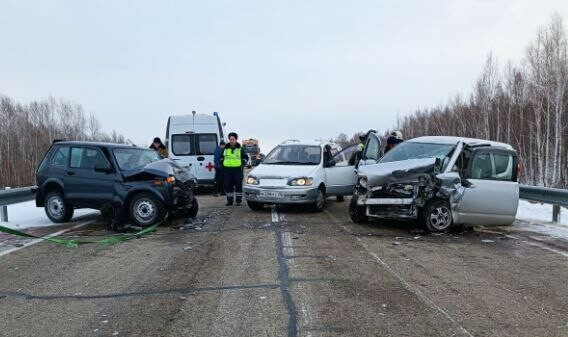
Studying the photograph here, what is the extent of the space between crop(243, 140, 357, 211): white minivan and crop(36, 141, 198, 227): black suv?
67.7 inches

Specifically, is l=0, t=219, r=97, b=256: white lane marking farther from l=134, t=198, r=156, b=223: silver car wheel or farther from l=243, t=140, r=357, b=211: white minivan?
l=243, t=140, r=357, b=211: white minivan

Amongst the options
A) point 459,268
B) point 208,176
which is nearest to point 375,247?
point 459,268

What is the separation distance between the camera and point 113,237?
8227mm

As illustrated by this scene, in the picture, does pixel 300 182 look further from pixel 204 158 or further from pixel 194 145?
pixel 194 145

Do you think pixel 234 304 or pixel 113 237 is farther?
pixel 113 237

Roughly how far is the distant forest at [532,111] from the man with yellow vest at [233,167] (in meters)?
25.4

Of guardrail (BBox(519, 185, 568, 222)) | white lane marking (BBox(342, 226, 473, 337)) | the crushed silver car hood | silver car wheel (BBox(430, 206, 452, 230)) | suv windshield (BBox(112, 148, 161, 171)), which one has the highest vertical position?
suv windshield (BBox(112, 148, 161, 171))

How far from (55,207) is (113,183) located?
1.68m

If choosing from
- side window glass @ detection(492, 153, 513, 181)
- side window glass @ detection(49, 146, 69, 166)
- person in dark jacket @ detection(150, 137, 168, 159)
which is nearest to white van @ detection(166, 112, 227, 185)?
person in dark jacket @ detection(150, 137, 168, 159)

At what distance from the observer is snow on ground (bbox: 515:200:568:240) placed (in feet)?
29.7

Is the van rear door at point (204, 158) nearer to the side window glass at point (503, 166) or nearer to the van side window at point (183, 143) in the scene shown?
the van side window at point (183, 143)

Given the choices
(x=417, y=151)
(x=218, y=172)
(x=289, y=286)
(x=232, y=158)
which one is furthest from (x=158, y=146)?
(x=289, y=286)

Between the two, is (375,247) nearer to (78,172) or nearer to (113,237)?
(113,237)

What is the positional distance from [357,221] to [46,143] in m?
64.1
